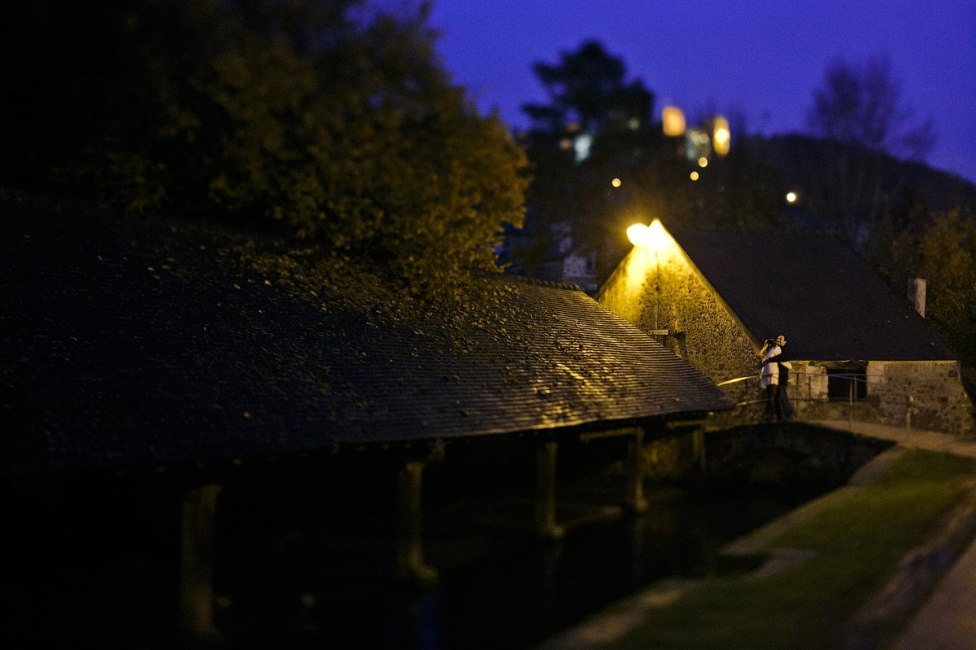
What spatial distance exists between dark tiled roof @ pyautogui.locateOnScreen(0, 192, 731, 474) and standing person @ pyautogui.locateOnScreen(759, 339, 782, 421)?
180 inches

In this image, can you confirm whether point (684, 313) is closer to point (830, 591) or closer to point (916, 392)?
point (916, 392)

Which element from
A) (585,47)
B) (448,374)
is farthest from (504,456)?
(585,47)

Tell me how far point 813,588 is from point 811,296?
17.6m

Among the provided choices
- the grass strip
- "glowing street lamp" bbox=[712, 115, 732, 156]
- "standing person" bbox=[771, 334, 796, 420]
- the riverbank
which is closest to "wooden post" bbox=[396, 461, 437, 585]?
the riverbank

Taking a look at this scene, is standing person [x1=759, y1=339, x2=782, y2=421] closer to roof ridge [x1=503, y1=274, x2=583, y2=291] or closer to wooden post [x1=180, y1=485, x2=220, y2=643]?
roof ridge [x1=503, y1=274, x2=583, y2=291]

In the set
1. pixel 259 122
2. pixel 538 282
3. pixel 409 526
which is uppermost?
pixel 259 122

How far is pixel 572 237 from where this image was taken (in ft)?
138

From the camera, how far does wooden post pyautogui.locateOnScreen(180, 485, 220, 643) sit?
9805 millimetres

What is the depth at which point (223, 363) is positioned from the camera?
37.8ft

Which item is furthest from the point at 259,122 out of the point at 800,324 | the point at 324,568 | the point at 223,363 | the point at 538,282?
the point at 800,324

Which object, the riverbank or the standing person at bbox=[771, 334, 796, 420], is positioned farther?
the standing person at bbox=[771, 334, 796, 420]

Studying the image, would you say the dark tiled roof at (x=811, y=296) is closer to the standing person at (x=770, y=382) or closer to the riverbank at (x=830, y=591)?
the standing person at (x=770, y=382)

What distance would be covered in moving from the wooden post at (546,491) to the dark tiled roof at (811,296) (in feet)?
31.2

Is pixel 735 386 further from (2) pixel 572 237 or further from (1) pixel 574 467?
(2) pixel 572 237
